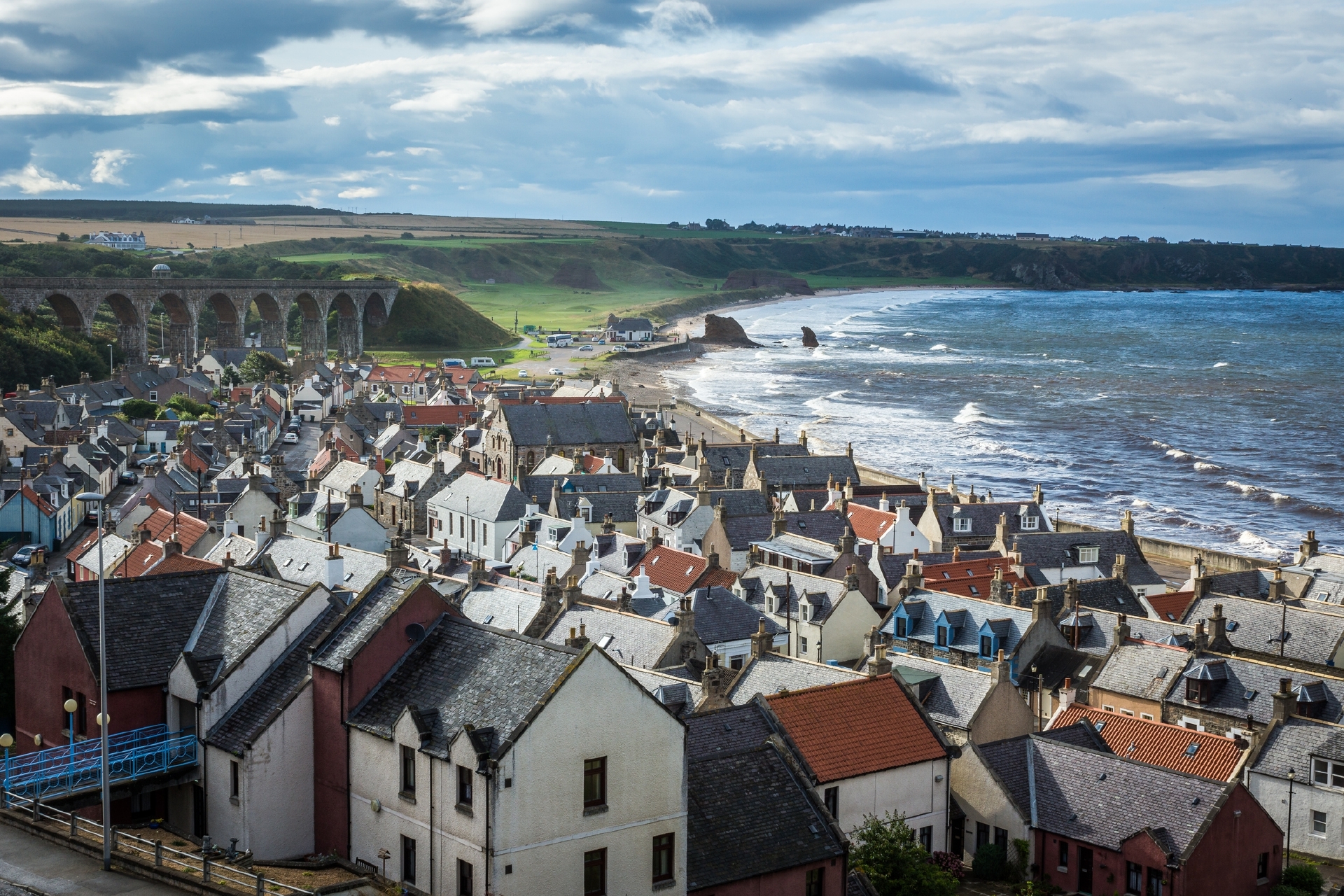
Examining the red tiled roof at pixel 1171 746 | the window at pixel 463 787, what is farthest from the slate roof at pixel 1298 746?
the window at pixel 463 787

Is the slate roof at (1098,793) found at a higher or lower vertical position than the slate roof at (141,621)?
lower

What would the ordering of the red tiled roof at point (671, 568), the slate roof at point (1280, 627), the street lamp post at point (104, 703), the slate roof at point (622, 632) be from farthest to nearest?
the red tiled roof at point (671, 568) → the slate roof at point (1280, 627) → the slate roof at point (622, 632) → the street lamp post at point (104, 703)

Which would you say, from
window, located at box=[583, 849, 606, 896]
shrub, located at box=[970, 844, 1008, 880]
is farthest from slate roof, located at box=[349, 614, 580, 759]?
shrub, located at box=[970, 844, 1008, 880]

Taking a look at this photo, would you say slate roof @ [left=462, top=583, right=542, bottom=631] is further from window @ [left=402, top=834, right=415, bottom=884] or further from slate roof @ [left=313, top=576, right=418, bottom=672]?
window @ [left=402, top=834, right=415, bottom=884]

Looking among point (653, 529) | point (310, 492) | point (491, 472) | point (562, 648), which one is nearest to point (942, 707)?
point (562, 648)

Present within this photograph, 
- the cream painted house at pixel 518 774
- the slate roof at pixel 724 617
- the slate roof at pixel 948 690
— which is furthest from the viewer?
the slate roof at pixel 724 617

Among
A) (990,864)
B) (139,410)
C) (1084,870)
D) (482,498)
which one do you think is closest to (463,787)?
(990,864)

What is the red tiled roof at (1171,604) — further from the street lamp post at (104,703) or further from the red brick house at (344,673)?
the street lamp post at (104,703)

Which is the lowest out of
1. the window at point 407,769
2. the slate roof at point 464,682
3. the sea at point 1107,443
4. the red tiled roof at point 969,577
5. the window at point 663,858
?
the sea at point 1107,443

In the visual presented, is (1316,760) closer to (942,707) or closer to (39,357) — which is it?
(942,707)
